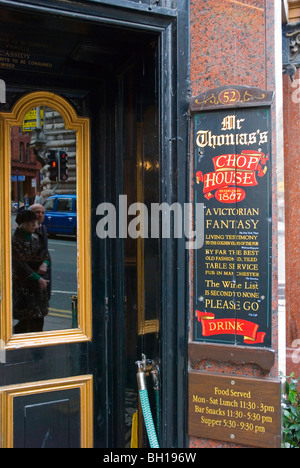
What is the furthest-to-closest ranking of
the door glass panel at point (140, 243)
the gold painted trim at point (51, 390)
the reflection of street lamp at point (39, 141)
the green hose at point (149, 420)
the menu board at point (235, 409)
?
the reflection of street lamp at point (39, 141)
the gold painted trim at point (51, 390)
the door glass panel at point (140, 243)
the green hose at point (149, 420)
the menu board at point (235, 409)

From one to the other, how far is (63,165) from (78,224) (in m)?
0.40

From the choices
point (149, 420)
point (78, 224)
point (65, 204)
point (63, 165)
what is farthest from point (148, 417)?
point (63, 165)

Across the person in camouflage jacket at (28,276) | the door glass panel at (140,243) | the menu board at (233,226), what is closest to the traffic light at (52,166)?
the person in camouflage jacket at (28,276)

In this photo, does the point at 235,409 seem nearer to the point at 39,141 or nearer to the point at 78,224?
the point at 78,224

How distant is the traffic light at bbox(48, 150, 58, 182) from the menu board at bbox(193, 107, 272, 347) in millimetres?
991

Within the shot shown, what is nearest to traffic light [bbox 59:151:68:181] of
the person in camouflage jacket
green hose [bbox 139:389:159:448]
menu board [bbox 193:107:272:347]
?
the person in camouflage jacket

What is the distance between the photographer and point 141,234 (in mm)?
2914

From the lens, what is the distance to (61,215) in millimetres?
3041

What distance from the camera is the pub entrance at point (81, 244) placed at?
2.84 meters

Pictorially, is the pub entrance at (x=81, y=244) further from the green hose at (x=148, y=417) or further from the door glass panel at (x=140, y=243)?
the green hose at (x=148, y=417)

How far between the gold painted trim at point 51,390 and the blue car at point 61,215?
98cm

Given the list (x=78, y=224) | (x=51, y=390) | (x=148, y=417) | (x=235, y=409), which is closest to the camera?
(x=235, y=409)

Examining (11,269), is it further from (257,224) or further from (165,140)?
(257,224)

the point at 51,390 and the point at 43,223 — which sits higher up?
the point at 43,223
